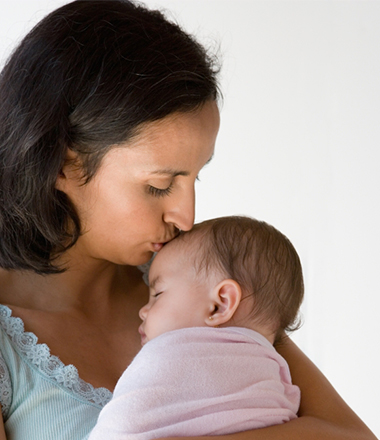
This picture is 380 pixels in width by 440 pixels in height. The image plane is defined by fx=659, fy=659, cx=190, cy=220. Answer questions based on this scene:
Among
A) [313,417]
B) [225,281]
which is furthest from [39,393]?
[313,417]

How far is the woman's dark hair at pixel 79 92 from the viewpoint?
1.36 metres

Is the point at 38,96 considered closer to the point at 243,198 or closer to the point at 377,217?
the point at 377,217

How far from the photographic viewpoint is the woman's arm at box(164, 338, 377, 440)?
1200mm

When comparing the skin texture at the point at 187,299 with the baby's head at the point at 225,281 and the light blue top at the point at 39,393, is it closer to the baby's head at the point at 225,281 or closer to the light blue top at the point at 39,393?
the baby's head at the point at 225,281

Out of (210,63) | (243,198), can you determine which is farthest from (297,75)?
(210,63)

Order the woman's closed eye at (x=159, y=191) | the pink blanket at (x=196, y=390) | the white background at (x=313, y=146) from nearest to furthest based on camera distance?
the pink blanket at (x=196, y=390), the woman's closed eye at (x=159, y=191), the white background at (x=313, y=146)

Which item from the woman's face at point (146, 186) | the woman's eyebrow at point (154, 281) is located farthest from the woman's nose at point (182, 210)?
the woman's eyebrow at point (154, 281)

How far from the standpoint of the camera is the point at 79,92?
137 centimetres

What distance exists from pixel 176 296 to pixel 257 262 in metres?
0.19

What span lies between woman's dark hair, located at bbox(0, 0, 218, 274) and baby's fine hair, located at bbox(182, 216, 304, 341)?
28 cm

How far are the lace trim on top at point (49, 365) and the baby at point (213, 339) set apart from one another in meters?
0.16

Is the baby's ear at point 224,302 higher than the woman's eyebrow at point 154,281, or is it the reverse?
the baby's ear at point 224,302

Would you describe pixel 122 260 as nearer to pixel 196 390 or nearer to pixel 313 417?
pixel 196 390

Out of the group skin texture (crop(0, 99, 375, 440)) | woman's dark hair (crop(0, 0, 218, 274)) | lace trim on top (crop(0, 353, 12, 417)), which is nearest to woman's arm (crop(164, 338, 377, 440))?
skin texture (crop(0, 99, 375, 440))
